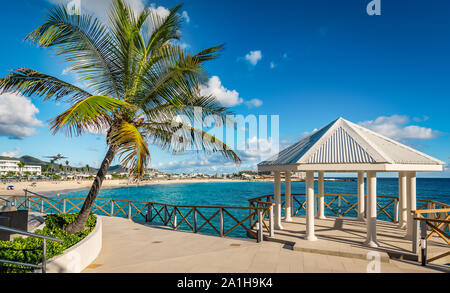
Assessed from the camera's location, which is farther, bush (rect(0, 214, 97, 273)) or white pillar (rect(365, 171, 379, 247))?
white pillar (rect(365, 171, 379, 247))

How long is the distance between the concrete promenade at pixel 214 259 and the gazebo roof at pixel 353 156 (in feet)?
8.08

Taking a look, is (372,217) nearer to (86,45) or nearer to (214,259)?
(214,259)

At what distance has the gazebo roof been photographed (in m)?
7.38

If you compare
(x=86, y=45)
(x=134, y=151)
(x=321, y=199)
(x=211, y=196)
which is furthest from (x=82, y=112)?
(x=211, y=196)

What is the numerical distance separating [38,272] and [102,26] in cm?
640

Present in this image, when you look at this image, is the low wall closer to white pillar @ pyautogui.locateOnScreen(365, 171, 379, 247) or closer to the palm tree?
the palm tree

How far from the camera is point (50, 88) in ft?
23.6

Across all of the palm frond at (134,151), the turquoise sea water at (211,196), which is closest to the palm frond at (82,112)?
the palm frond at (134,151)

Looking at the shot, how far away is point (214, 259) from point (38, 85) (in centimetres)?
665

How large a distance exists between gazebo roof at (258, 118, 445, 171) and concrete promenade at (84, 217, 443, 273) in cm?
246

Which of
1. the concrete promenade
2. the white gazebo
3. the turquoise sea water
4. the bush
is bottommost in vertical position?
the turquoise sea water

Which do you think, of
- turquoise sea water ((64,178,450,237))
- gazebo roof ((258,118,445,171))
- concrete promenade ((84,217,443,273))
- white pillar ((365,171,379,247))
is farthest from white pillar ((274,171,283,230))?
turquoise sea water ((64,178,450,237))
